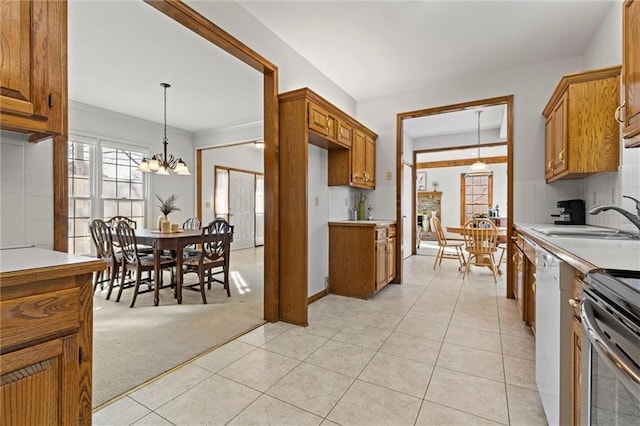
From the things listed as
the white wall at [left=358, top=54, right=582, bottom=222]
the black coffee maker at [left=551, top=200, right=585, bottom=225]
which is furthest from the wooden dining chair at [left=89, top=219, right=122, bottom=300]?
the black coffee maker at [left=551, top=200, right=585, bottom=225]

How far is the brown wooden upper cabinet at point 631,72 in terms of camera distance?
1.36m

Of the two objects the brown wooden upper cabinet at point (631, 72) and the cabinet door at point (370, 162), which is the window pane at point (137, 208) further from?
the brown wooden upper cabinet at point (631, 72)

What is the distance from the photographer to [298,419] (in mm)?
1492

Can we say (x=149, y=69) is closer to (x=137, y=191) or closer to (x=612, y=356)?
(x=137, y=191)

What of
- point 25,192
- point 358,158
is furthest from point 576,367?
point 358,158

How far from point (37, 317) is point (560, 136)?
368 centimetres

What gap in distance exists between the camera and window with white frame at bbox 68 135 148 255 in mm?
4859

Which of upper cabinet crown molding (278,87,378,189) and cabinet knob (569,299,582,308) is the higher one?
upper cabinet crown molding (278,87,378,189)

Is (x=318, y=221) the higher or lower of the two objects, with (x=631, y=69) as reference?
lower

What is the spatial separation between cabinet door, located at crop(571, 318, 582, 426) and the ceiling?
2595 mm

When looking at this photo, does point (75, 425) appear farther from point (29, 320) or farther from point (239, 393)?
point (239, 393)

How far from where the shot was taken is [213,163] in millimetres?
7031

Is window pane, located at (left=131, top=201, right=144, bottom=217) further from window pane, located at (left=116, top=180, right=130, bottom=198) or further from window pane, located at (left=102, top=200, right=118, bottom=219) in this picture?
window pane, located at (left=102, top=200, right=118, bottom=219)

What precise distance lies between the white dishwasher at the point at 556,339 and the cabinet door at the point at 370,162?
278 cm
